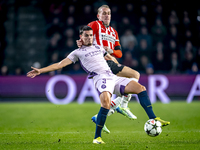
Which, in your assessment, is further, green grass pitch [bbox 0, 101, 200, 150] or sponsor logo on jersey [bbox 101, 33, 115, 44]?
sponsor logo on jersey [bbox 101, 33, 115, 44]

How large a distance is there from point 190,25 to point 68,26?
19.6 feet

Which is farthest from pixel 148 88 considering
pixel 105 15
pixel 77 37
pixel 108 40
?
pixel 105 15

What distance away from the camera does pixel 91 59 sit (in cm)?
554

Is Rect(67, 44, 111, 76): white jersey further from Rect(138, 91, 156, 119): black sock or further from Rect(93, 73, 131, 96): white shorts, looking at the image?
Rect(138, 91, 156, 119): black sock

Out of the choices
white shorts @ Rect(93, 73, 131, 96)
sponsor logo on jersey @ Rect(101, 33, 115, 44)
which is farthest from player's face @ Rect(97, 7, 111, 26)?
white shorts @ Rect(93, 73, 131, 96)

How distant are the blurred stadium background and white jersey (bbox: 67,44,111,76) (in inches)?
310

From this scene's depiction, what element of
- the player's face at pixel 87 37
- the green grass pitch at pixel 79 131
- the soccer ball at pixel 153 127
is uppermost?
the player's face at pixel 87 37

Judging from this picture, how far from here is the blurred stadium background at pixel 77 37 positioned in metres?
13.7

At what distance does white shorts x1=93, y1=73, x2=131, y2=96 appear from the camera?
5.31m

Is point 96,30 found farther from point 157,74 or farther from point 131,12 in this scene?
point 131,12

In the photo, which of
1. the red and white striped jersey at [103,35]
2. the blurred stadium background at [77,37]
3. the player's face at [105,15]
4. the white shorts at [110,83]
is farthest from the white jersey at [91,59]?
the blurred stadium background at [77,37]

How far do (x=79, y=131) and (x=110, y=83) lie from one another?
199 cm

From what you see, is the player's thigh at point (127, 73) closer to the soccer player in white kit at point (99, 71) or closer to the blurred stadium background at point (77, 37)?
the soccer player in white kit at point (99, 71)

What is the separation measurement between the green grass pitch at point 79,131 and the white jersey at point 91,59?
1.22m
